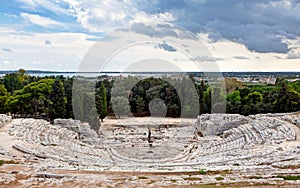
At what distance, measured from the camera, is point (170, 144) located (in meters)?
26.8

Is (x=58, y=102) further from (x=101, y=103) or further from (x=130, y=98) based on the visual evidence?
(x=130, y=98)

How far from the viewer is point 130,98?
50.6 meters

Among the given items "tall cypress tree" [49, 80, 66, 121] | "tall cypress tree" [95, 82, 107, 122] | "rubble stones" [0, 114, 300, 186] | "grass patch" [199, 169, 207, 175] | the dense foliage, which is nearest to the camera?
"grass patch" [199, 169, 207, 175]

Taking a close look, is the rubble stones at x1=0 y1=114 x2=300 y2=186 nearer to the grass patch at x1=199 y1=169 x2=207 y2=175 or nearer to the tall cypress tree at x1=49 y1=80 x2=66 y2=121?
the grass patch at x1=199 y1=169 x2=207 y2=175

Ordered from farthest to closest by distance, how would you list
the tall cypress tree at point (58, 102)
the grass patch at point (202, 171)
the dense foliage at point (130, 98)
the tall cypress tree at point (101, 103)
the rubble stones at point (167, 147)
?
the tall cypress tree at point (101, 103) < the dense foliage at point (130, 98) < the tall cypress tree at point (58, 102) < the rubble stones at point (167, 147) < the grass patch at point (202, 171)

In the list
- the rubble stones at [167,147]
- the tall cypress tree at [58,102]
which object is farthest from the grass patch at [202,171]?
the tall cypress tree at [58,102]

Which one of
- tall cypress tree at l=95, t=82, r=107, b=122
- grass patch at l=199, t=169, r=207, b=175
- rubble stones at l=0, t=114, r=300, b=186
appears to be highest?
tall cypress tree at l=95, t=82, r=107, b=122

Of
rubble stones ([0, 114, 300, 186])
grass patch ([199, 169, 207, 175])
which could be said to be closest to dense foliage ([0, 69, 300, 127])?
rubble stones ([0, 114, 300, 186])

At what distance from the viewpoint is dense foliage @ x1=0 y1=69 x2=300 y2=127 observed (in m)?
38.1

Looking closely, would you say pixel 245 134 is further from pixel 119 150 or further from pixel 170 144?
pixel 119 150

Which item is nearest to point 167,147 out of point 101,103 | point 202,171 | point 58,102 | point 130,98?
point 202,171

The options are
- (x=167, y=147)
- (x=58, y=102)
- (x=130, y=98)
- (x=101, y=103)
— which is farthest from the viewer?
(x=130, y=98)

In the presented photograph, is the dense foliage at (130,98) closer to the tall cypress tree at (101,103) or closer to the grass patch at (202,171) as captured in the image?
the tall cypress tree at (101,103)

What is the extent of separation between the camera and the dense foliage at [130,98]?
1499 inches
